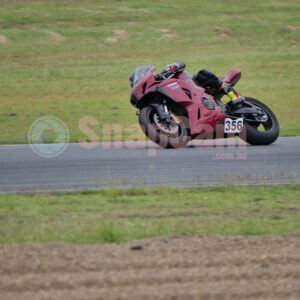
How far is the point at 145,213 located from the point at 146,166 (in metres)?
2.55

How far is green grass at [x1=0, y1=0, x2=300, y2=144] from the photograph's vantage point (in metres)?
18.9

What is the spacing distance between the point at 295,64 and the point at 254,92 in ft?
24.1

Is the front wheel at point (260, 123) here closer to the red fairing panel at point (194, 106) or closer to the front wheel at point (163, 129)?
the red fairing panel at point (194, 106)

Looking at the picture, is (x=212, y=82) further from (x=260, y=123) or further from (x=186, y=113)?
(x=260, y=123)

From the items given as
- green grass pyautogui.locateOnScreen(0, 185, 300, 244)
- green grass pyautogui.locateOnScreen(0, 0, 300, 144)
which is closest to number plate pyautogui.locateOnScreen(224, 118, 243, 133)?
green grass pyautogui.locateOnScreen(0, 185, 300, 244)

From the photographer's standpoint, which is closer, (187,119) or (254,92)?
(187,119)

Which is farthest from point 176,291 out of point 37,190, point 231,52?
point 231,52

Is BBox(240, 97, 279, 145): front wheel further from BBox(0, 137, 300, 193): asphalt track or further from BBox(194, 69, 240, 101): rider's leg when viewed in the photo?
BBox(194, 69, 240, 101): rider's leg

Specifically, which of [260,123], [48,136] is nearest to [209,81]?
[260,123]

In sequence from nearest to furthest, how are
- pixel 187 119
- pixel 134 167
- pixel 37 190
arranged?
pixel 37 190
pixel 134 167
pixel 187 119

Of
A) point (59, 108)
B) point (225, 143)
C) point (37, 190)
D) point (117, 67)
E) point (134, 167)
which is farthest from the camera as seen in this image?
point (117, 67)

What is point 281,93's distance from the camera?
22.3 m

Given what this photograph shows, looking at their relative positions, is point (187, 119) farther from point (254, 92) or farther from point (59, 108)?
point (254, 92)

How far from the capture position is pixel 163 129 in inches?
396
